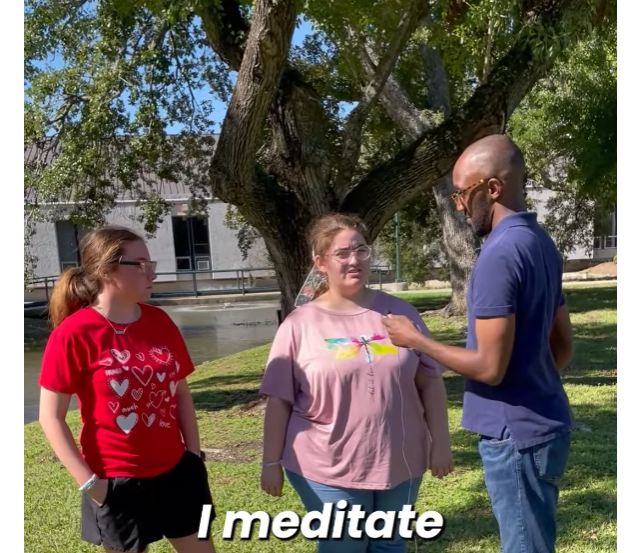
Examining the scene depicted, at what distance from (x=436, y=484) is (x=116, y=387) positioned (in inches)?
124

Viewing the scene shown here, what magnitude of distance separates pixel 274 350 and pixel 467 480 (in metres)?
2.93

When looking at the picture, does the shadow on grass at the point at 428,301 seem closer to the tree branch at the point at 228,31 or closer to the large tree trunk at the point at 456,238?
the large tree trunk at the point at 456,238

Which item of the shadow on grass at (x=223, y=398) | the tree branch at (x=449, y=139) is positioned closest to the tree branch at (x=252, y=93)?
the tree branch at (x=449, y=139)

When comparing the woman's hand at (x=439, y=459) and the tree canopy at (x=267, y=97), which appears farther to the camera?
the tree canopy at (x=267, y=97)

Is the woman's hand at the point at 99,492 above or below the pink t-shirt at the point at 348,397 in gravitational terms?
below

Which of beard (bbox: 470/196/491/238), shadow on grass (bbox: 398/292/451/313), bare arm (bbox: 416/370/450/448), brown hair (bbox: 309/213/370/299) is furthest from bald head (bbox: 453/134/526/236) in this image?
shadow on grass (bbox: 398/292/451/313)

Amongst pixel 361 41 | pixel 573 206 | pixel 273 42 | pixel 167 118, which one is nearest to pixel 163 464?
pixel 273 42

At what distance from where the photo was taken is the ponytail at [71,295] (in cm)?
246

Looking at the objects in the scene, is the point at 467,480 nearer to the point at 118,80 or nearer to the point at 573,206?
the point at 118,80

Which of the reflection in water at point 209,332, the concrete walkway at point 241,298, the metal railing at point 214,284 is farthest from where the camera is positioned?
the metal railing at point 214,284

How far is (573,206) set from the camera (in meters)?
20.3

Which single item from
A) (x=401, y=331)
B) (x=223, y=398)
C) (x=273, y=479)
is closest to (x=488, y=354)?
(x=401, y=331)

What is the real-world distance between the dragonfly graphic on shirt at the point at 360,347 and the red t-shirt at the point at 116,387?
0.62 m

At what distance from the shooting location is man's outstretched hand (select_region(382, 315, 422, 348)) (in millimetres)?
2205
